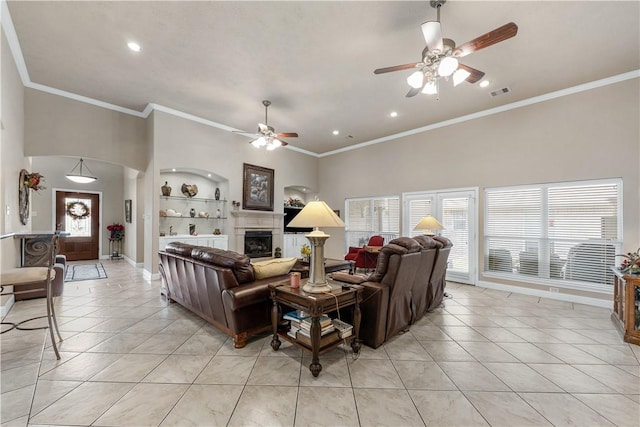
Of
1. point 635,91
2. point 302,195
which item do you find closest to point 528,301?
point 635,91

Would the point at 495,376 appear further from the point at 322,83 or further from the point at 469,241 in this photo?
the point at 322,83

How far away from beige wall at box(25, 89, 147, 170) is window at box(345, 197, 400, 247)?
5.29 metres

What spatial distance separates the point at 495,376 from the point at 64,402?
3199 mm

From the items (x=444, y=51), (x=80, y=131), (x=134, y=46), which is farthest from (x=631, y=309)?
(x=80, y=131)

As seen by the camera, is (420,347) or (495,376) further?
(420,347)

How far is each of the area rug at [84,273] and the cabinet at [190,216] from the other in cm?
176

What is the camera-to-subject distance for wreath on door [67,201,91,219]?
832 cm

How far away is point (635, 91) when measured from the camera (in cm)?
386

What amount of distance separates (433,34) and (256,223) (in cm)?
558

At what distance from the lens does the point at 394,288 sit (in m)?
2.63

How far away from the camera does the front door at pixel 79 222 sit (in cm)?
814

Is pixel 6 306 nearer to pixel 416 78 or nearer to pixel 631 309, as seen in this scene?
pixel 416 78

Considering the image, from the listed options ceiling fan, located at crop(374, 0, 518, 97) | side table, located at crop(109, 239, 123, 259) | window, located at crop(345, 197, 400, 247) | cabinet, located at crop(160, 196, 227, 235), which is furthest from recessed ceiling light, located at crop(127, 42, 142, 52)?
side table, located at crop(109, 239, 123, 259)

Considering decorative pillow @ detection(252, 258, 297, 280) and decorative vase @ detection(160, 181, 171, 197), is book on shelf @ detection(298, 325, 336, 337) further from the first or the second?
decorative vase @ detection(160, 181, 171, 197)
